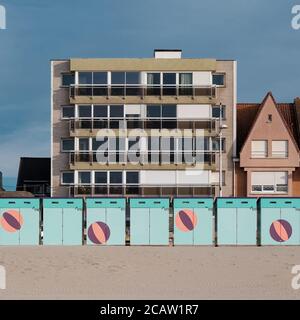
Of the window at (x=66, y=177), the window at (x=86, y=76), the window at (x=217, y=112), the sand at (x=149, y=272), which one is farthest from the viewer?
the window at (x=217, y=112)

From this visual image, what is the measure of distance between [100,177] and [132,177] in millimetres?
2174

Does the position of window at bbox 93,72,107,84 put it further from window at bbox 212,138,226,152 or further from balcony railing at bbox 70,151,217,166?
window at bbox 212,138,226,152

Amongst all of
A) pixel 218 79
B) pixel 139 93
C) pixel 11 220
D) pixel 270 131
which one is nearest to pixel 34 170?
pixel 139 93

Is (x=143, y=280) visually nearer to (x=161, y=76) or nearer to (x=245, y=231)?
(x=245, y=231)

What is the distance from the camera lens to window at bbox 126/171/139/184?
150ft

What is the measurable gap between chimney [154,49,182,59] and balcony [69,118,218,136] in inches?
189

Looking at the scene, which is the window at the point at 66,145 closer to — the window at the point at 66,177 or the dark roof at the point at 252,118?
the window at the point at 66,177

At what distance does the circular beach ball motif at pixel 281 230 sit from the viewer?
2556 cm

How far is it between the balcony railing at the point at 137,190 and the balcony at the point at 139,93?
5815mm

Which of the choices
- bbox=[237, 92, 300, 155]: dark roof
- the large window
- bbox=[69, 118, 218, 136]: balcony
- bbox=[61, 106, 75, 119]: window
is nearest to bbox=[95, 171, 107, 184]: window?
bbox=[69, 118, 218, 136]: balcony

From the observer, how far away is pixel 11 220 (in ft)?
82.8

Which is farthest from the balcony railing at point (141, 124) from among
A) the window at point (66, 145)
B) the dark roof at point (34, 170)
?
the dark roof at point (34, 170)

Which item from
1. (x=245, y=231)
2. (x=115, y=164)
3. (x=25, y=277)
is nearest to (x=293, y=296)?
(x=25, y=277)

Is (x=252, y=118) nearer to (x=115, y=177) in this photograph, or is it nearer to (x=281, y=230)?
(x=115, y=177)
